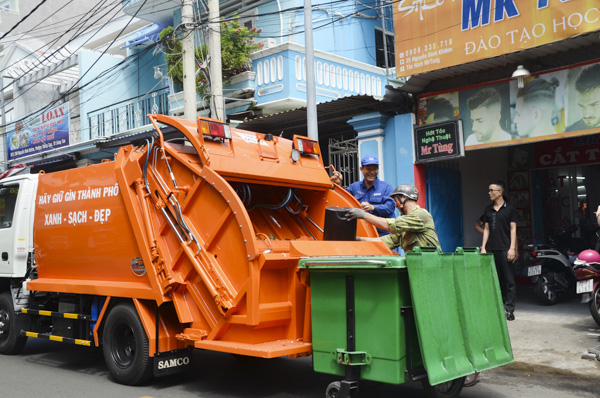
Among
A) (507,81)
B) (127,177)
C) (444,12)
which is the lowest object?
(127,177)

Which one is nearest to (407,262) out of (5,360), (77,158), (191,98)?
(5,360)

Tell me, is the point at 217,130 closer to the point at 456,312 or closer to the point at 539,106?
the point at 456,312

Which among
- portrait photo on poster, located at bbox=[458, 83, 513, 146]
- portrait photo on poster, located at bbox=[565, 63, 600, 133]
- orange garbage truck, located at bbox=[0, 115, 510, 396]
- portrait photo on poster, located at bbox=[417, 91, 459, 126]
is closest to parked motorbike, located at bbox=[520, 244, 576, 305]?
portrait photo on poster, located at bbox=[458, 83, 513, 146]

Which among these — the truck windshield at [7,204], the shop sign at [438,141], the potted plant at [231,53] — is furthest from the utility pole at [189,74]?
the shop sign at [438,141]

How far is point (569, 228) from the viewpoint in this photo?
36.3 ft

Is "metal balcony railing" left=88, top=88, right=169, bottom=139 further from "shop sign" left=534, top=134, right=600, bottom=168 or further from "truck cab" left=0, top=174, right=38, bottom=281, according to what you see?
"shop sign" left=534, top=134, right=600, bottom=168

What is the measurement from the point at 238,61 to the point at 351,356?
9.91m

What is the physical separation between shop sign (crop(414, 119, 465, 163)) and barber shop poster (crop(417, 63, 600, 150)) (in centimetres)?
16

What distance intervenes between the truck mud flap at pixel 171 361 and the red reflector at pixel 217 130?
6.87 ft

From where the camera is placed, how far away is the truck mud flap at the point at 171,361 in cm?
568

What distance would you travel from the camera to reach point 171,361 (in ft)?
19.0

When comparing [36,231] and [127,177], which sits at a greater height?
[127,177]

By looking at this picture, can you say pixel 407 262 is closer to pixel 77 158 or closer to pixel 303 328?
pixel 303 328

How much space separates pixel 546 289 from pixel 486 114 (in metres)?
3.01
